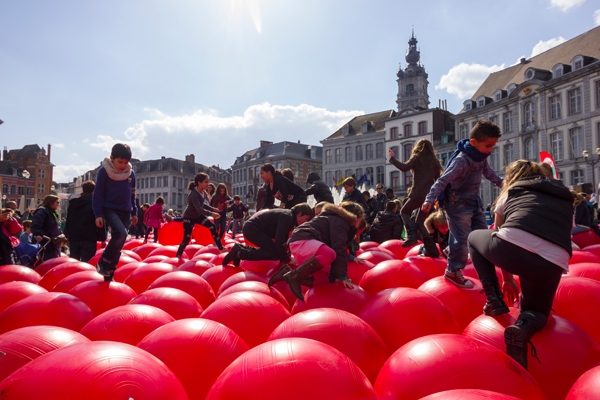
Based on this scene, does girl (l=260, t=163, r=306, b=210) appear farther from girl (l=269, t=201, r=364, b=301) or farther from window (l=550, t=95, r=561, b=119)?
window (l=550, t=95, r=561, b=119)

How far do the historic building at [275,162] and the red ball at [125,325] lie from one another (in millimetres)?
66041

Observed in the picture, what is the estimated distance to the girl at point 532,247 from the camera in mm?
3062

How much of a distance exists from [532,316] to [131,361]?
2516 millimetres

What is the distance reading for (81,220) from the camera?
7.73m

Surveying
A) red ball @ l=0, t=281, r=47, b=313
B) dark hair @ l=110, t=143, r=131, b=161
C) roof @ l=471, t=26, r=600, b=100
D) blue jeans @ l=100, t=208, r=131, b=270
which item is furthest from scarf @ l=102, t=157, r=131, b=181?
roof @ l=471, t=26, r=600, b=100

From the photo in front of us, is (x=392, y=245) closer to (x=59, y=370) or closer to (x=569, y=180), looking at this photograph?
(x=59, y=370)

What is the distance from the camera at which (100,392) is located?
2062 millimetres


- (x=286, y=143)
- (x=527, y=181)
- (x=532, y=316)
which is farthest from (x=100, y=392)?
(x=286, y=143)

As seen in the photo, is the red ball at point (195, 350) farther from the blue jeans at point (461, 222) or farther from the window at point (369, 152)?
the window at point (369, 152)

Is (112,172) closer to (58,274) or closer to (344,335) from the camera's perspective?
(58,274)

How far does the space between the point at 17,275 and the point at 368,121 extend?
175 ft

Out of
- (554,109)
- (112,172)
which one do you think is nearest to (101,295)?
(112,172)

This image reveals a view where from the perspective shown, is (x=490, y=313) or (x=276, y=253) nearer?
(x=490, y=313)

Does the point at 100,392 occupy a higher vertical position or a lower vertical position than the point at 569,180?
A: lower
